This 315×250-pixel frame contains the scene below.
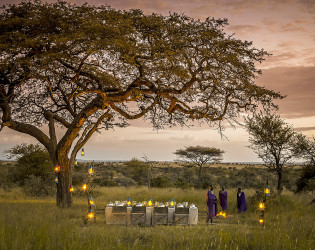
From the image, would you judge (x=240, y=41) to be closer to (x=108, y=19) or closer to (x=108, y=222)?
(x=108, y=19)

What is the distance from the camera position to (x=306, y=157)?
19812 millimetres

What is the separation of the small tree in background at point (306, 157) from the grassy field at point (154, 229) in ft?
10.5

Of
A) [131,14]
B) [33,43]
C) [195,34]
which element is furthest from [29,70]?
[195,34]

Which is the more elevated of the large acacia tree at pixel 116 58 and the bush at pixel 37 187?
the large acacia tree at pixel 116 58

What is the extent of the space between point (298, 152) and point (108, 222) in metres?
13.5

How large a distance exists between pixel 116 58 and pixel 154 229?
6.63 metres

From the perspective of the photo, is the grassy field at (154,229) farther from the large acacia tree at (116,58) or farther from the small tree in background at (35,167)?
the large acacia tree at (116,58)

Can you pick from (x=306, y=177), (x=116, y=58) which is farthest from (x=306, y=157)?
(x=116, y=58)

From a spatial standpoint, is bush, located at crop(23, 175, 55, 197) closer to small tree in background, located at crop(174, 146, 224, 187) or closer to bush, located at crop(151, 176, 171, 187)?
bush, located at crop(151, 176, 171, 187)

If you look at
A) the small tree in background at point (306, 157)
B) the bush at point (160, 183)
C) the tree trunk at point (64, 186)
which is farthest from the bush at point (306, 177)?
the tree trunk at point (64, 186)

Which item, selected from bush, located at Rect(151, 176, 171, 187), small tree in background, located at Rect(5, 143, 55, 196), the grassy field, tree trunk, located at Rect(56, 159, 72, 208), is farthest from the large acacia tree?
bush, located at Rect(151, 176, 171, 187)

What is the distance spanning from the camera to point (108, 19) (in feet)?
37.9

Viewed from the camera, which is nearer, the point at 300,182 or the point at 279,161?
the point at 300,182

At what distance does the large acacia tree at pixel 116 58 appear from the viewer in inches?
A: 454
